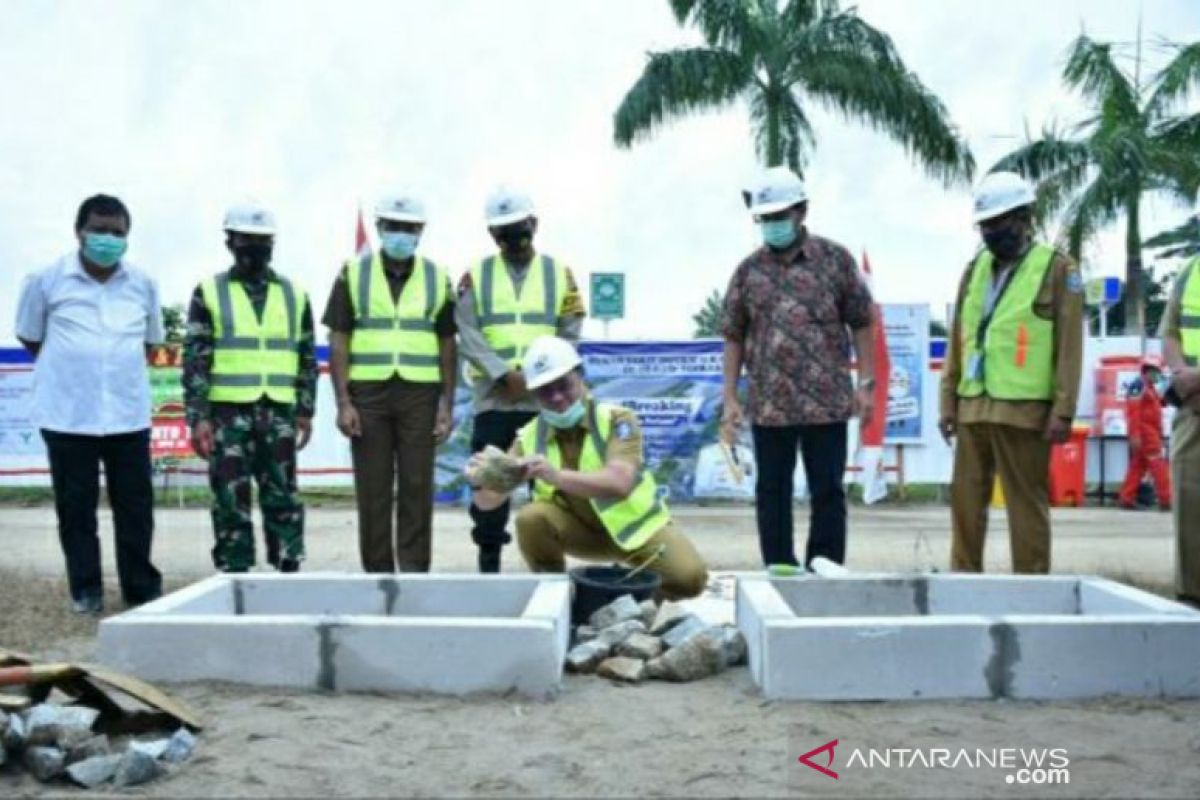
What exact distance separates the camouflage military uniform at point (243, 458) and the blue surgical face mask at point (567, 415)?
1642 millimetres

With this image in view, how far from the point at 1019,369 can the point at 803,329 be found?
1.01m

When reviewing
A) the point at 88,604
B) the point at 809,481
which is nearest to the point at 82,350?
the point at 88,604

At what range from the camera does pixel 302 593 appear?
18.6 ft

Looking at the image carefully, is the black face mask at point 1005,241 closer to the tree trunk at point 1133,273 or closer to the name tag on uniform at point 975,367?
the name tag on uniform at point 975,367

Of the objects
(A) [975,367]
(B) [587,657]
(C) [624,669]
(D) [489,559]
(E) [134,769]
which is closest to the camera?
(E) [134,769]

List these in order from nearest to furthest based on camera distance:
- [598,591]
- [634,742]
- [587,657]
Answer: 1. [634,742]
2. [587,657]
3. [598,591]

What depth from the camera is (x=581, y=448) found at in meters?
5.89

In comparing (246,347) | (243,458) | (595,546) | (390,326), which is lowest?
(595,546)

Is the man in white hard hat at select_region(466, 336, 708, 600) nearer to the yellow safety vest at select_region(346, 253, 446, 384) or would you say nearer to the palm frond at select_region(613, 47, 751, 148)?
the yellow safety vest at select_region(346, 253, 446, 384)

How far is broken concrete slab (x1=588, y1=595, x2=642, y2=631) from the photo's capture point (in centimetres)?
528

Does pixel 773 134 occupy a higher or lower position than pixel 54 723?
higher

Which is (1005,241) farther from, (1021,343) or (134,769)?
(134,769)

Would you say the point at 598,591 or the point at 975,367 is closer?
the point at 598,591

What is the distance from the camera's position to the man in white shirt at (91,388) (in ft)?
21.1
